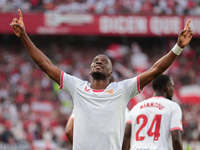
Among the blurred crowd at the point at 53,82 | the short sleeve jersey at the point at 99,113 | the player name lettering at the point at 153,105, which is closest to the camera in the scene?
the short sleeve jersey at the point at 99,113

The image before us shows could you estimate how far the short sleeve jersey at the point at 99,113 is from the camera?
12.2ft

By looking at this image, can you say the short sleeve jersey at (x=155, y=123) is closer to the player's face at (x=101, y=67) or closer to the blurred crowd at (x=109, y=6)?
the player's face at (x=101, y=67)

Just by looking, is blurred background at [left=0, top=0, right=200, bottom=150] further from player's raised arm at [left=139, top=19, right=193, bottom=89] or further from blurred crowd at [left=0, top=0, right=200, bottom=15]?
player's raised arm at [left=139, top=19, right=193, bottom=89]

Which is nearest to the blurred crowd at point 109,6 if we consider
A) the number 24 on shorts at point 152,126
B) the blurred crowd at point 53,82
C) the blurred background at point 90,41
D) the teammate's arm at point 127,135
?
the blurred background at point 90,41

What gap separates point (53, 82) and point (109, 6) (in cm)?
518

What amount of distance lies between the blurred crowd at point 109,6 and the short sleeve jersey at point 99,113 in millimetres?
15711

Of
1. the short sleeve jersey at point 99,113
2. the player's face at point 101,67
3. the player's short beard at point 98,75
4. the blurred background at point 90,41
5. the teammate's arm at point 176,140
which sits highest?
the blurred background at point 90,41

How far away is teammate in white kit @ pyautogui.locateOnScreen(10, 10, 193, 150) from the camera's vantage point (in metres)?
3.72

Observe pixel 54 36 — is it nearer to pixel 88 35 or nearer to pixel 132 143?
pixel 88 35

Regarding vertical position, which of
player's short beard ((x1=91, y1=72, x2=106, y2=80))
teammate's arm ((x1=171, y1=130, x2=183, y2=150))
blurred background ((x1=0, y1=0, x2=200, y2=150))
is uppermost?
blurred background ((x1=0, y1=0, x2=200, y2=150))

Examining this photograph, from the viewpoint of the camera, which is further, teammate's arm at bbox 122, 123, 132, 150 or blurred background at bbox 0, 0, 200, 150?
blurred background at bbox 0, 0, 200, 150

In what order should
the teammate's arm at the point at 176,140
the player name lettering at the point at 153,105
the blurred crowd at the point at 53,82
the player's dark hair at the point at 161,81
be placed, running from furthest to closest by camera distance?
the blurred crowd at the point at 53,82, the player's dark hair at the point at 161,81, the player name lettering at the point at 153,105, the teammate's arm at the point at 176,140

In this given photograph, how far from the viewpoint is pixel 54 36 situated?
21.1 metres

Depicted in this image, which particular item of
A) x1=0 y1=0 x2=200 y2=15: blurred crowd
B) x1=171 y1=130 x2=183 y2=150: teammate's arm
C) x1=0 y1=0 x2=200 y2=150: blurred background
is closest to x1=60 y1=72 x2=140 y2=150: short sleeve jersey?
x1=171 y1=130 x2=183 y2=150: teammate's arm
